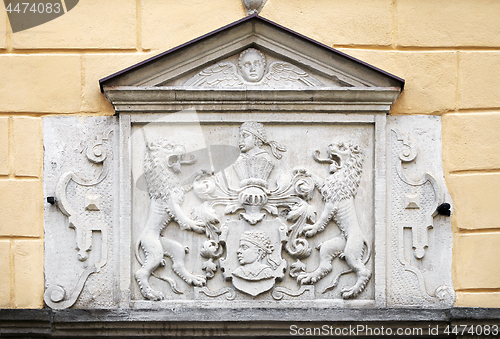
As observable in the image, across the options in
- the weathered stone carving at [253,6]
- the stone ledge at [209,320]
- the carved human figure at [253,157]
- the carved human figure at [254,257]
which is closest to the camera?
the stone ledge at [209,320]

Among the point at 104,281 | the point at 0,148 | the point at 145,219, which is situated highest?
the point at 0,148

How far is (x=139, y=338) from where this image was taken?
230 inches

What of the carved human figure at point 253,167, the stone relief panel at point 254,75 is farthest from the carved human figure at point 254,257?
the stone relief panel at point 254,75

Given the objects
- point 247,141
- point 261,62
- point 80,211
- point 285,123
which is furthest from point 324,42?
point 80,211

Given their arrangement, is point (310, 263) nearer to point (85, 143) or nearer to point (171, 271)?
point (171, 271)

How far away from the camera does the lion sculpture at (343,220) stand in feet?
19.5

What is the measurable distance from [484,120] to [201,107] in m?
2.11

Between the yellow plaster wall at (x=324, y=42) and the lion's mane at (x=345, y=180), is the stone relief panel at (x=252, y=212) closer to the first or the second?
the lion's mane at (x=345, y=180)

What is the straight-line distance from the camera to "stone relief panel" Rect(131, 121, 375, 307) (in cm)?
593

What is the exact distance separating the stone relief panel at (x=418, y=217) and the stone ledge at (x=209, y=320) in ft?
0.56

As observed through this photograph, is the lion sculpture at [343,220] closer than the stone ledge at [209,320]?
No

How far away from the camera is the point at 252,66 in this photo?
6.12m

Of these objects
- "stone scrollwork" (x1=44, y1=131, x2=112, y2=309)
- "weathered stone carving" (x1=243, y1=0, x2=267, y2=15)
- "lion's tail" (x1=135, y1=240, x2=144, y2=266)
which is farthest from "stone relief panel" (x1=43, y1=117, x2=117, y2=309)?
"weathered stone carving" (x1=243, y1=0, x2=267, y2=15)

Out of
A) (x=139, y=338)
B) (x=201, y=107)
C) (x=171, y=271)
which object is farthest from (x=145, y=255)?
(x=201, y=107)
